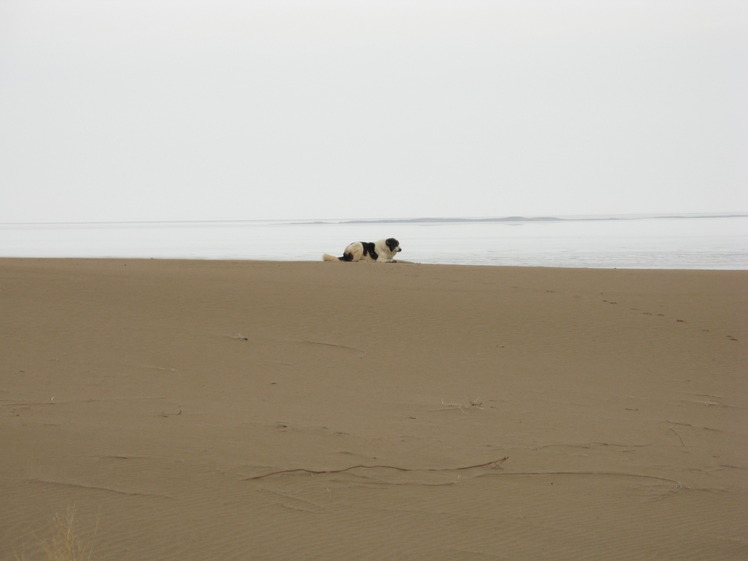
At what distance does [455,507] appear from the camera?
438 cm

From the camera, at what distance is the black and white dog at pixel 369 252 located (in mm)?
17047

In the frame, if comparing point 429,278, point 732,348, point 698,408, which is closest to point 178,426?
point 698,408

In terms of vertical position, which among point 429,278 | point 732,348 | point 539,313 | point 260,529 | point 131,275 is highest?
point 429,278

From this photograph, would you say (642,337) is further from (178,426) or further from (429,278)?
(178,426)

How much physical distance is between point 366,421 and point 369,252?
1145 centimetres

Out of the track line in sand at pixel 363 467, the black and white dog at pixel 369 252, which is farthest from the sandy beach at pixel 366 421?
the black and white dog at pixel 369 252

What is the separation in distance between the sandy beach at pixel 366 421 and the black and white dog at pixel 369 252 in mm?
5721

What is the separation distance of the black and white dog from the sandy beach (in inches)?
225

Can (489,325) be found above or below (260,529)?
above

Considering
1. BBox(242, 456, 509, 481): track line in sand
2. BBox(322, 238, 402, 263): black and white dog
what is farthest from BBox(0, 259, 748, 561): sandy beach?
BBox(322, 238, 402, 263): black and white dog

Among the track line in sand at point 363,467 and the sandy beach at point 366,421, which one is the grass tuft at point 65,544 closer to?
the sandy beach at point 366,421

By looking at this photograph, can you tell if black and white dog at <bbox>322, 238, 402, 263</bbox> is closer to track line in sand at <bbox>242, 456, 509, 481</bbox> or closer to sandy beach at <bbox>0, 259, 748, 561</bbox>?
sandy beach at <bbox>0, 259, 748, 561</bbox>

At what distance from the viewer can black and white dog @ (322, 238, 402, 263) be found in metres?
17.0

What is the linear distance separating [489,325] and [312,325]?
2.08m
